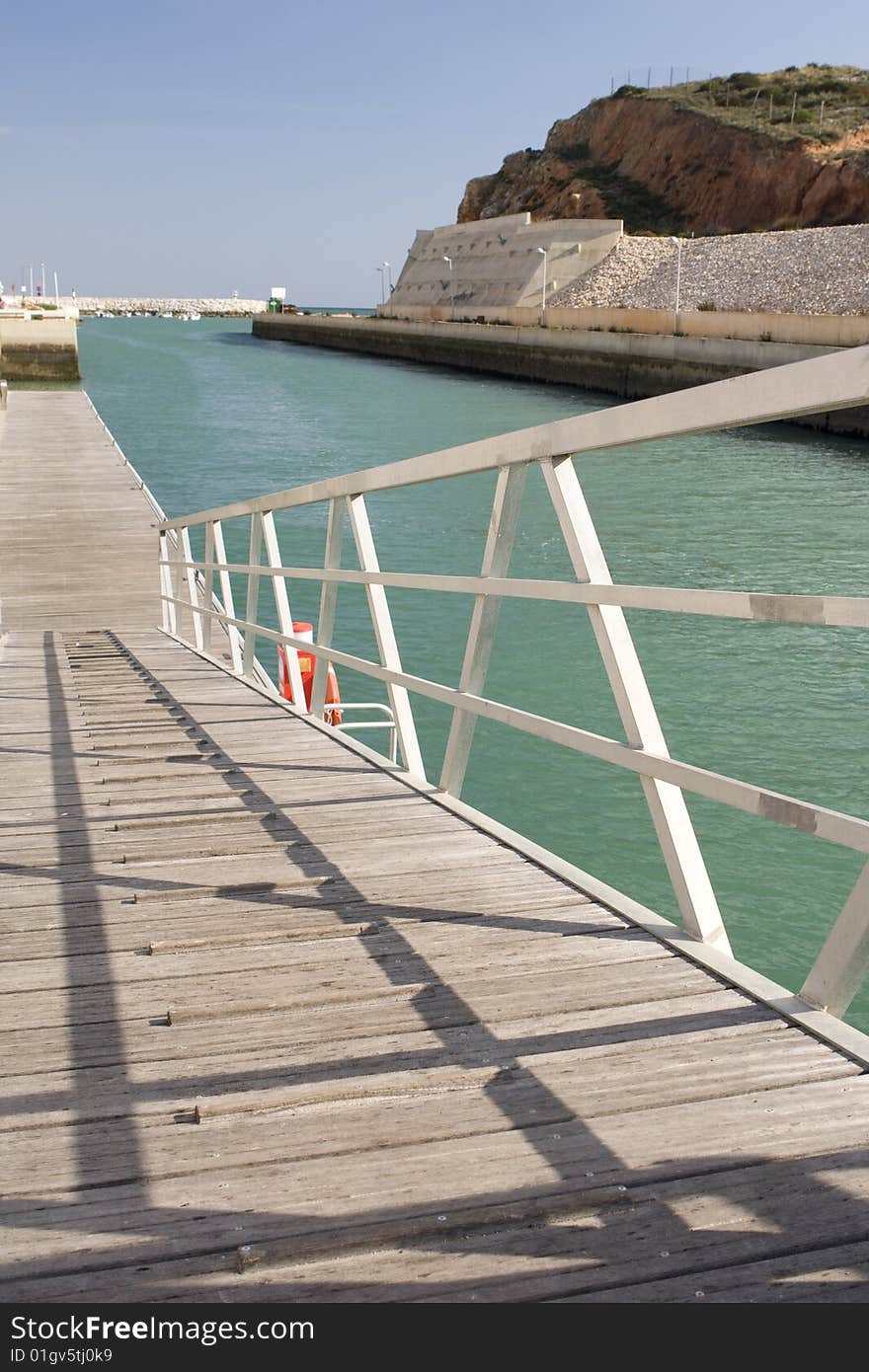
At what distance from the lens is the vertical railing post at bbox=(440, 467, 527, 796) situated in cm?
315

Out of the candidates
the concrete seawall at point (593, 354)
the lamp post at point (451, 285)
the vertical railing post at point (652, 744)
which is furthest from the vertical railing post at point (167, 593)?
the lamp post at point (451, 285)

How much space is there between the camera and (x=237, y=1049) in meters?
2.19

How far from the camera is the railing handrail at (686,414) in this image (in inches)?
71.0

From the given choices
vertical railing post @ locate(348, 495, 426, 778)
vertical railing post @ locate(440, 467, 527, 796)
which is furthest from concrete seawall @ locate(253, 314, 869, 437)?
vertical railing post @ locate(440, 467, 527, 796)

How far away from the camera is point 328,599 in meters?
5.20

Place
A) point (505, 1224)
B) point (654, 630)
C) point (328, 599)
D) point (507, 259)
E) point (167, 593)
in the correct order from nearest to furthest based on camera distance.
A: point (505, 1224) → point (328, 599) → point (167, 593) → point (654, 630) → point (507, 259)

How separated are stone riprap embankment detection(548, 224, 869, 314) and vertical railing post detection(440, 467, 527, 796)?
153 feet

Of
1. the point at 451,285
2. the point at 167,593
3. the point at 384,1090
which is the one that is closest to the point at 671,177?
the point at 451,285

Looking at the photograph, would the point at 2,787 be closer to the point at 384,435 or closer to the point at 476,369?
the point at 384,435

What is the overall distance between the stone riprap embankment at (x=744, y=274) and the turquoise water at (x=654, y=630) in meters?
18.9

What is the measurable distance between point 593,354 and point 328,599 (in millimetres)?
46877

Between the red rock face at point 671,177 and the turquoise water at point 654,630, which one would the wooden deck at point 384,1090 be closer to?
the turquoise water at point 654,630

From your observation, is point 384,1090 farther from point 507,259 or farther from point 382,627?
point 507,259
